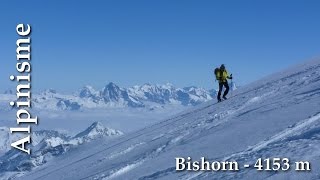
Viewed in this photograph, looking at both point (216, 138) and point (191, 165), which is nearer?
point (191, 165)

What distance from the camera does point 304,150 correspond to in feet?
30.7

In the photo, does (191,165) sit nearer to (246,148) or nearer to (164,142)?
(246,148)

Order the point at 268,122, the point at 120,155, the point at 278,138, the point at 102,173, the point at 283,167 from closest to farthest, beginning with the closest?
the point at 283,167, the point at 278,138, the point at 268,122, the point at 102,173, the point at 120,155

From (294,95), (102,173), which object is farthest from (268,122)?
(102,173)

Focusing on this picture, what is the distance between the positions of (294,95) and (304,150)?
8.87 meters

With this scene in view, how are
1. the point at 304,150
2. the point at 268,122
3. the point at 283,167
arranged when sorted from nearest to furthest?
the point at 283,167 → the point at 304,150 → the point at 268,122

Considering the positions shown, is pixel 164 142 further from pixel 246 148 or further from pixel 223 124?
pixel 246 148

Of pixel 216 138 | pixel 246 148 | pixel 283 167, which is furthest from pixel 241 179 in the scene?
pixel 216 138

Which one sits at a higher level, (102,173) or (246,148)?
(246,148)

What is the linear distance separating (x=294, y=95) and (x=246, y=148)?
7.26 m

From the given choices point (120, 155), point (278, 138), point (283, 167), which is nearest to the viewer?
point (283, 167)

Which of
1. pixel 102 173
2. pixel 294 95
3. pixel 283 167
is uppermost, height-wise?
pixel 294 95

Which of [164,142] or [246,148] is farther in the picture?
[164,142]

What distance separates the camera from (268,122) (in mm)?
13867
